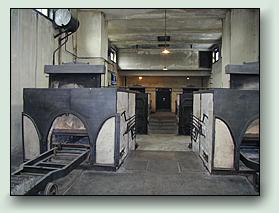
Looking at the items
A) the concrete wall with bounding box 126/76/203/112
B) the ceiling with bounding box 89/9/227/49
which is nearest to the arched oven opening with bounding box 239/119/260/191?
the ceiling with bounding box 89/9/227/49

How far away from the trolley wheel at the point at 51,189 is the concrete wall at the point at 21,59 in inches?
A: 17.0

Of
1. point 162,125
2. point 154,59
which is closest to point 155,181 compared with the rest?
point 154,59

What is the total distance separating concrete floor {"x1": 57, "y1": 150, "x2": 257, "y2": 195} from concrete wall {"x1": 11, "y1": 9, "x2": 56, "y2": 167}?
1.99 feet

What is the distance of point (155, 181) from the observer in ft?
7.77

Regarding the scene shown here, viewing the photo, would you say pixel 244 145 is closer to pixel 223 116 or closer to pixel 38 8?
pixel 223 116

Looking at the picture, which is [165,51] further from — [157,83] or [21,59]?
[21,59]

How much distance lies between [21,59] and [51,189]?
1175 mm

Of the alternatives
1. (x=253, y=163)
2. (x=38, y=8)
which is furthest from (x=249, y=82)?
(x=38, y=8)

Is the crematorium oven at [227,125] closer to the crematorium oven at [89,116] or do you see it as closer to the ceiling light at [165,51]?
the crematorium oven at [89,116]

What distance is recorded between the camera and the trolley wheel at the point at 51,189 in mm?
1967

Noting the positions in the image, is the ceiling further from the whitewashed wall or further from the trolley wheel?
the trolley wheel

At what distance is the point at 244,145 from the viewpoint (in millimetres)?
2465

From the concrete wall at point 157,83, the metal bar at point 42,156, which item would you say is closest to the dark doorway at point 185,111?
the concrete wall at point 157,83

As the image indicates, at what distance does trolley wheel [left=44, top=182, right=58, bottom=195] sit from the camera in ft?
6.45
